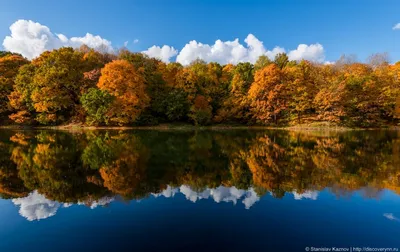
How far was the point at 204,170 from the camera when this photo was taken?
1512cm

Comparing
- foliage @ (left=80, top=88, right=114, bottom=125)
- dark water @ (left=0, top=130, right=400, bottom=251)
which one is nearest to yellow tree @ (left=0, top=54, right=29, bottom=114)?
foliage @ (left=80, top=88, right=114, bottom=125)

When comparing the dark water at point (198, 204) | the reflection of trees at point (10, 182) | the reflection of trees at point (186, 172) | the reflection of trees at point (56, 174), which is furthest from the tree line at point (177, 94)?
the dark water at point (198, 204)

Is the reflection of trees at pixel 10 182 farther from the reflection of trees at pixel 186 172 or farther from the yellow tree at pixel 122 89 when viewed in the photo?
the yellow tree at pixel 122 89

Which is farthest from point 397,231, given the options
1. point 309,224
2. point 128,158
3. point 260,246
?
point 128,158

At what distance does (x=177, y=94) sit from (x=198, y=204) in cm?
4631

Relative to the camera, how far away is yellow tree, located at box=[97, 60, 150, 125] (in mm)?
48812

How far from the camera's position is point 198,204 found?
10.0m

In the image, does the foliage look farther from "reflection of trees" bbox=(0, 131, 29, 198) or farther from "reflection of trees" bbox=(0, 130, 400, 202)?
"reflection of trees" bbox=(0, 131, 29, 198)

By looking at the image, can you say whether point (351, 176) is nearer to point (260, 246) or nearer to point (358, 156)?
point (358, 156)

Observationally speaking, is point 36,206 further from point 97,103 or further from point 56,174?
point 97,103

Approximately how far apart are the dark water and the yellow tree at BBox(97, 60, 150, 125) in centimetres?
3167

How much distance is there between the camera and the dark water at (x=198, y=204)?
7.25m

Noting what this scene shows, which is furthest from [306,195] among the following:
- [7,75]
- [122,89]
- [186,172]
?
[7,75]

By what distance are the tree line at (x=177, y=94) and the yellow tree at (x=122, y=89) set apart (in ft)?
0.59
